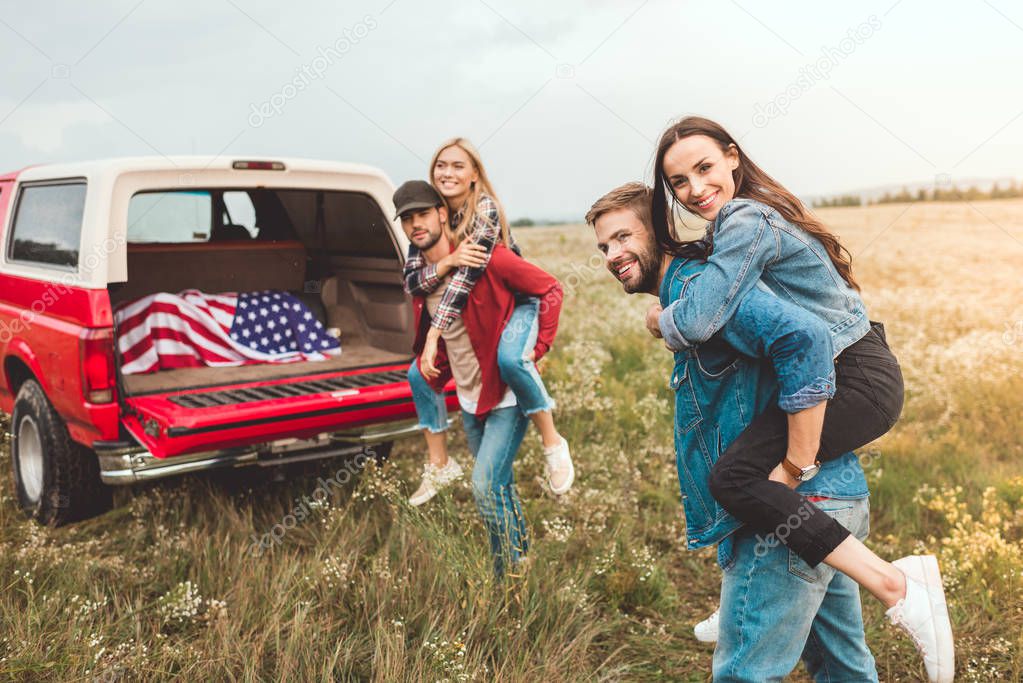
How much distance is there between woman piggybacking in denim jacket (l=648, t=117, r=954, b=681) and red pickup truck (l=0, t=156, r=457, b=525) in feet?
8.73

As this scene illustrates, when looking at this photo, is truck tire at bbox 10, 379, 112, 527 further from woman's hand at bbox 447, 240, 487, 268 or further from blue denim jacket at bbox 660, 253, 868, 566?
blue denim jacket at bbox 660, 253, 868, 566

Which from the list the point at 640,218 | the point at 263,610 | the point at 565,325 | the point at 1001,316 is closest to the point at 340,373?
the point at 263,610

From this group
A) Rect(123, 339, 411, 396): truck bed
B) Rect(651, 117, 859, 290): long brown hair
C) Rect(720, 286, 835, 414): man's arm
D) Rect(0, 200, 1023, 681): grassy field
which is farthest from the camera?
Rect(123, 339, 411, 396): truck bed

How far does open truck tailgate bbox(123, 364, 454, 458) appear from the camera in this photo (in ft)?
13.3

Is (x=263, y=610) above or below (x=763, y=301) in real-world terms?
below

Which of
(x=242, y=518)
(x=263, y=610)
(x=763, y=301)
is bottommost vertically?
(x=242, y=518)

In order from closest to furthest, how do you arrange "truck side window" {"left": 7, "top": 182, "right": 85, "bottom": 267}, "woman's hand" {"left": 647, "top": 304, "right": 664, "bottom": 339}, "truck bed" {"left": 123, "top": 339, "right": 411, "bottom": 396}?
"woman's hand" {"left": 647, "top": 304, "right": 664, "bottom": 339}
"truck side window" {"left": 7, "top": 182, "right": 85, "bottom": 267}
"truck bed" {"left": 123, "top": 339, "right": 411, "bottom": 396}

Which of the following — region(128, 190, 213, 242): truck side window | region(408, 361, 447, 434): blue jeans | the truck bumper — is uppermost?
region(128, 190, 213, 242): truck side window

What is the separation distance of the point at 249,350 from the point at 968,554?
4432mm

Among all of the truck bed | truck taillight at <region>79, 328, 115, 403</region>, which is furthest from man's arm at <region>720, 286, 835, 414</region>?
the truck bed

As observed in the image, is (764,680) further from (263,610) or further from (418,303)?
(418,303)

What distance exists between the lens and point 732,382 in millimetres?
2244

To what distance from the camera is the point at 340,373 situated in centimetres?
524

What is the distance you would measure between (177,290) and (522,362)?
145 inches
